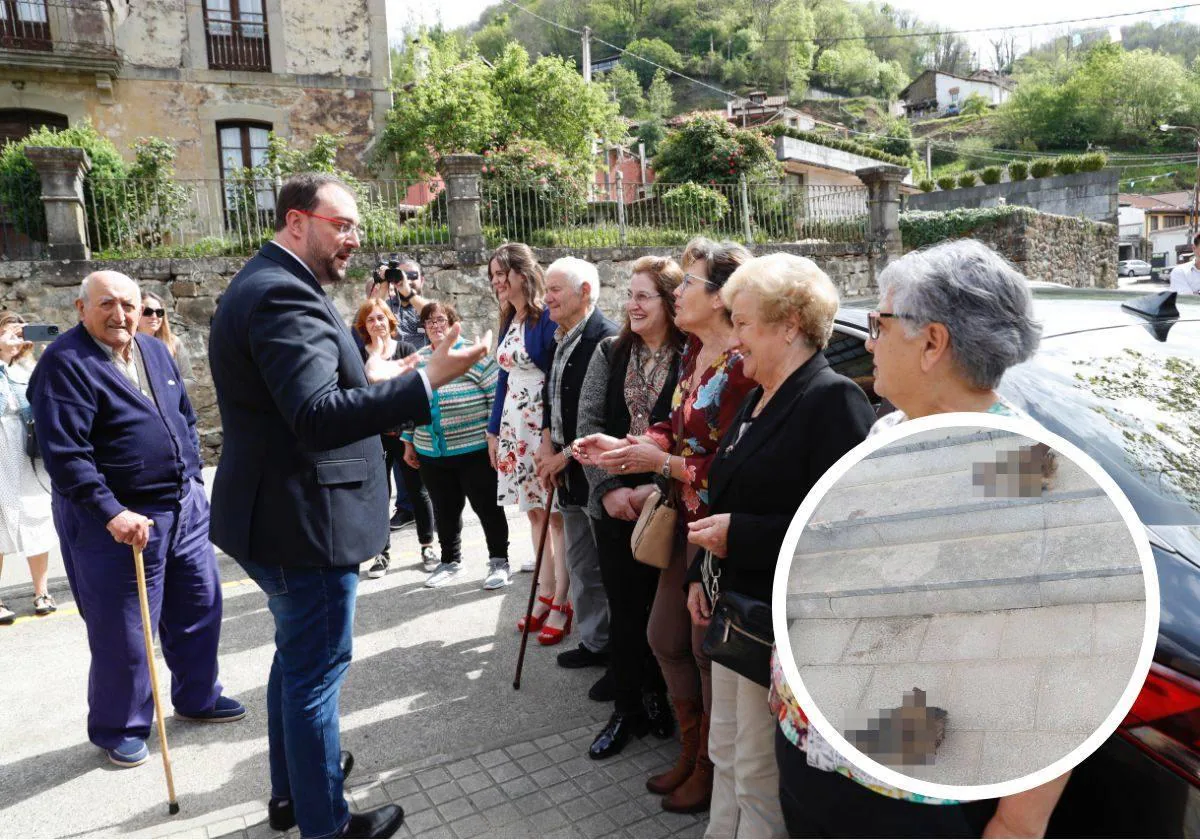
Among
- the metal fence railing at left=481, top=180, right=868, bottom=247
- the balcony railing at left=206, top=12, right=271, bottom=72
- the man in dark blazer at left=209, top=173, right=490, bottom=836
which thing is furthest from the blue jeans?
the balcony railing at left=206, top=12, right=271, bottom=72

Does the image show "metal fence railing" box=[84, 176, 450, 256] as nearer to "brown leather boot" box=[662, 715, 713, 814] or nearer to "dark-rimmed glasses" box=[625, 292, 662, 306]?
"dark-rimmed glasses" box=[625, 292, 662, 306]

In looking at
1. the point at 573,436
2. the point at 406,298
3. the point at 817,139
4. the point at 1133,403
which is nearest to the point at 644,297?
the point at 573,436

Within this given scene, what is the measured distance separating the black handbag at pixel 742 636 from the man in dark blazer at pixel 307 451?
1078mm

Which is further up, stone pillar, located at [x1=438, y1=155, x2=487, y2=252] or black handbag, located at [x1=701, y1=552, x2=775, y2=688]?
stone pillar, located at [x1=438, y1=155, x2=487, y2=252]

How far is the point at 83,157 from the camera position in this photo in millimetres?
11172

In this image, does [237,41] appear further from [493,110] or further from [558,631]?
[558,631]

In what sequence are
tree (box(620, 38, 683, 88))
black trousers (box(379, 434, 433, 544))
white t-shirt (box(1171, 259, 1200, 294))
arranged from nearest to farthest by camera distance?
black trousers (box(379, 434, 433, 544)), white t-shirt (box(1171, 259, 1200, 294)), tree (box(620, 38, 683, 88))

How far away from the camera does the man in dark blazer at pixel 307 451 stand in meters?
2.62

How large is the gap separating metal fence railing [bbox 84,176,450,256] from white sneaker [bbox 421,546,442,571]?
693 cm

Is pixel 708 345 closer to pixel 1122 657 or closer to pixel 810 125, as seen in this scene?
pixel 1122 657

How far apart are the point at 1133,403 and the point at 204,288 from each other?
37.7 ft

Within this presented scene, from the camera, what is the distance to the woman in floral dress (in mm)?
4863

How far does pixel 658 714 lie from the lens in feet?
12.5

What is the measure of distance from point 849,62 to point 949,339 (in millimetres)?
117302
